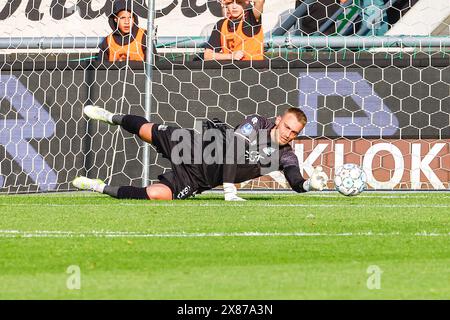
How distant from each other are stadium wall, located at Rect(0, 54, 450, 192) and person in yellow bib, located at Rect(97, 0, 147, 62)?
1.21 ft

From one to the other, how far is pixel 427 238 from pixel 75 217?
2785 mm

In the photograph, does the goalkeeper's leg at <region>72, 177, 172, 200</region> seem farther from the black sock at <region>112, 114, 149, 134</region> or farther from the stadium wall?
the stadium wall

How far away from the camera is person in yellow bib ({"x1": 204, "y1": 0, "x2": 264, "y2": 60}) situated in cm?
1308

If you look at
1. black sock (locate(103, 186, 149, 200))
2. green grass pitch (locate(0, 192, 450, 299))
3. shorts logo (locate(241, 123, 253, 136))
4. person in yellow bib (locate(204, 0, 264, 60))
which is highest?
person in yellow bib (locate(204, 0, 264, 60))

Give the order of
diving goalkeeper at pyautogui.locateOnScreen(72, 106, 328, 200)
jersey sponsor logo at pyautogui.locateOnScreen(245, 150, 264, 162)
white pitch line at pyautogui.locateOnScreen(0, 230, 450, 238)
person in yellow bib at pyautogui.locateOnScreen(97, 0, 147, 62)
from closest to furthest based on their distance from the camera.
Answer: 1. white pitch line at pyautogui.locateOnScreen(0, 230, 450, 238)
2. diving goalkeeper at pyautogui.locateOnScreen(72, 106, 328, 200)
3. jersey sponsor logo at pyautogui.locateOnScreen(245, 150, 264, 162)
4. person in yellow bib at pyautogui.locateOnScreen(97, 0, 147, 62)

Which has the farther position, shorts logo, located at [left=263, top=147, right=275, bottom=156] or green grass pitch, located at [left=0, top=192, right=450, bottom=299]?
shorts logo, located at [left=263, top=147, right=275, bottom=156]

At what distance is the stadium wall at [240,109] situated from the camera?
12.4 meters

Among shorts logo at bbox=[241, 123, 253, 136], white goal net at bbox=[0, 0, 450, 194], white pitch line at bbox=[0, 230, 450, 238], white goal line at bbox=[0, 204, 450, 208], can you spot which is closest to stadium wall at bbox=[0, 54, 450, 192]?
white goal net at bbox=[0, 0, 450, 194]

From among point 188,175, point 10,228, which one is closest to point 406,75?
point 188,175

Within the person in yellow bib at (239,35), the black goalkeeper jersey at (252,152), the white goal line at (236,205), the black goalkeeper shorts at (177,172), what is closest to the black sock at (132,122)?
the black goalkeeper shorts at (177,172)

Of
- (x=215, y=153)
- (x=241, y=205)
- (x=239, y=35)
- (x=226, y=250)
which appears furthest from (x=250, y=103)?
(x=226, y=250)

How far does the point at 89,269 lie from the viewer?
555cm

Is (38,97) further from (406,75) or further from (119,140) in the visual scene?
(406,75)

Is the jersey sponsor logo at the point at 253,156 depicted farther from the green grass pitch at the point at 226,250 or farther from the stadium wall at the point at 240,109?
the stadium wall at the point at 240,109
